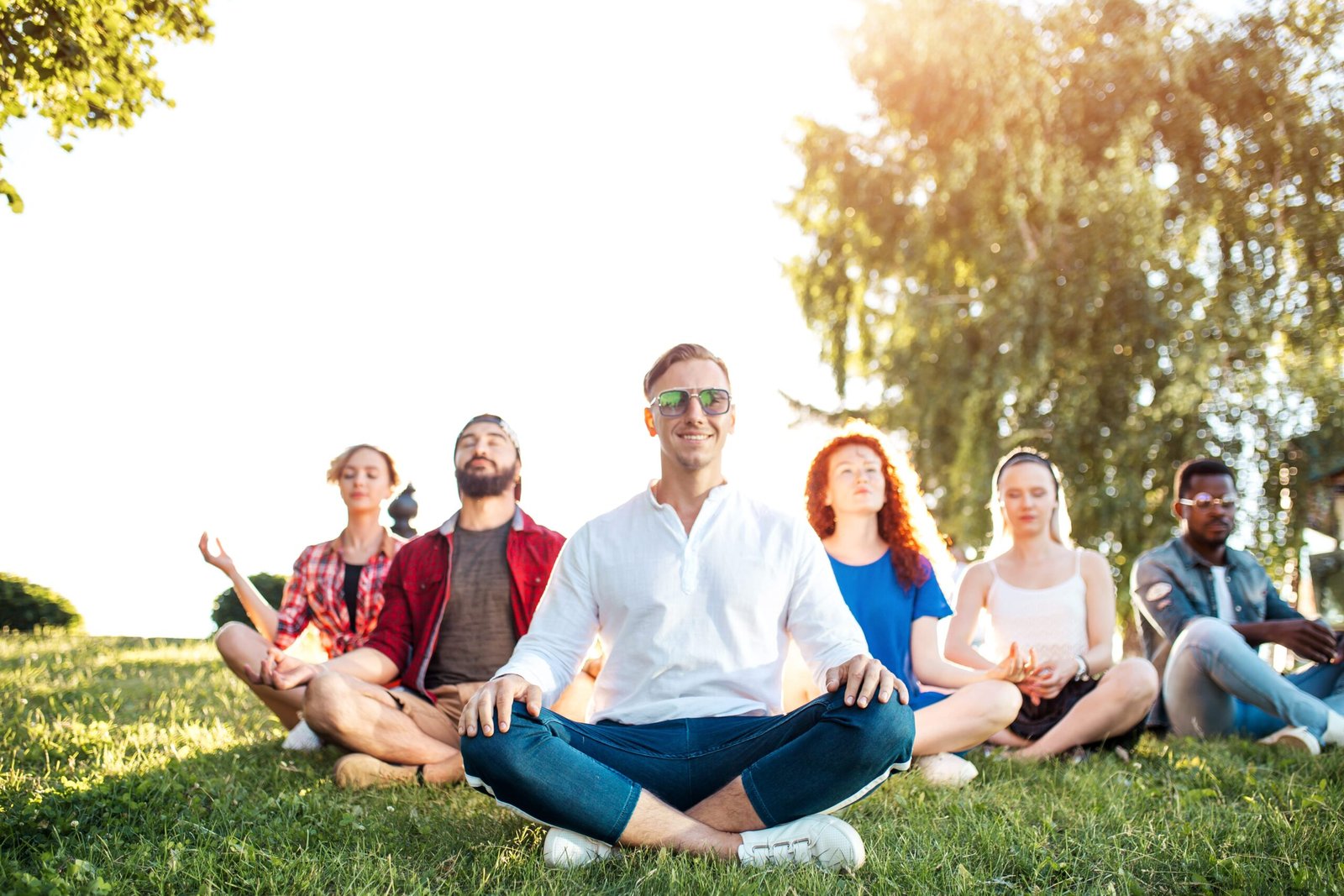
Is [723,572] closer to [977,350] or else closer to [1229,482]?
[1229,482]

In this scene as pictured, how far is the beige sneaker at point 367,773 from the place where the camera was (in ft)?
15.5

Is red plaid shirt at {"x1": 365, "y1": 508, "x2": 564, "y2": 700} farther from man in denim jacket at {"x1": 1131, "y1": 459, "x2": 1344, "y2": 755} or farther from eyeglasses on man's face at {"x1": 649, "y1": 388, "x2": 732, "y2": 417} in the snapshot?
man in denim jacket at {"x1": 1131, "y1": 459, "x2": 1344, "y2": 755}

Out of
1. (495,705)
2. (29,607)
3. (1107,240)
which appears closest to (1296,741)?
(495,705)

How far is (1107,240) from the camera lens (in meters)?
15.6

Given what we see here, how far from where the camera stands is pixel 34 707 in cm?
715

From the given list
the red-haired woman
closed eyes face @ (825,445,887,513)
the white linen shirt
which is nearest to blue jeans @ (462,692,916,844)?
the white linen shirt

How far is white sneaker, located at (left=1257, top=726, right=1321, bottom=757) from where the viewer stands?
561 cm

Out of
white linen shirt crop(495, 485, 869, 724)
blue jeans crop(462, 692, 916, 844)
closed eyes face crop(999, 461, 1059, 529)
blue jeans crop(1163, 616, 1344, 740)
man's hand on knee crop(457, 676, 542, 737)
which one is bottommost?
blue jeans crop(1163, 616, 1344, 740)

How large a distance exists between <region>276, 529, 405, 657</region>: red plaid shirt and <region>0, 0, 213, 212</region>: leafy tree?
2503 millimetres

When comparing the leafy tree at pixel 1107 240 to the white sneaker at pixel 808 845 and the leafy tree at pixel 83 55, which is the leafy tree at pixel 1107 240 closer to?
the leafy tree at pixel 83 55

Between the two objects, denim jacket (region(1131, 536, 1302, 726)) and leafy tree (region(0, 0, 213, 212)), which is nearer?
leafy tree (region(0, 0, 213, 212))

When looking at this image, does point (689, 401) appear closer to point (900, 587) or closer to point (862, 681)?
point (862, 681)

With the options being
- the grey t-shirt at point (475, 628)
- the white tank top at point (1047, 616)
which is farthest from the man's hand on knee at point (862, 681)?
the white tank top at point (1047, 616)

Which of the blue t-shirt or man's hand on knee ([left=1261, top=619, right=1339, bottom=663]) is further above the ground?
the blue t-shirt
